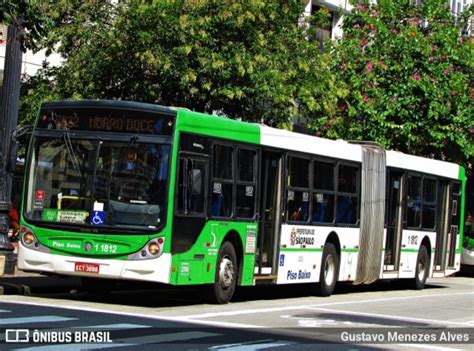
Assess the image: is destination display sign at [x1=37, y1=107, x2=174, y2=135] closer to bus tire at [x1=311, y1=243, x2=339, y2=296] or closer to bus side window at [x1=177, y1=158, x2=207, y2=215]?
bus side window at [x1=177, y1=158, x2=207, y2=215]

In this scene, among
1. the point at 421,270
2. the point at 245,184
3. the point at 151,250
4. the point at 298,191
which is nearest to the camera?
the point at 151,250

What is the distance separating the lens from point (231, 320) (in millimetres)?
15000

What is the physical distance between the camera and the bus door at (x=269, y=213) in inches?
752

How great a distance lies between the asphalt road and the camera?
12180 mm

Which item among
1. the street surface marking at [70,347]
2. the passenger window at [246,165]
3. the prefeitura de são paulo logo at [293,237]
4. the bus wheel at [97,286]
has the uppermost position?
the passenger window at [246,165]

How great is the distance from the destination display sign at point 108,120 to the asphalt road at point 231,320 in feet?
8.65

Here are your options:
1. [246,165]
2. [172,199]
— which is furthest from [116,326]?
[246,165]

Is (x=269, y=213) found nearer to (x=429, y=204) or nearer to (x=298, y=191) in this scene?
(x=298, y=191)

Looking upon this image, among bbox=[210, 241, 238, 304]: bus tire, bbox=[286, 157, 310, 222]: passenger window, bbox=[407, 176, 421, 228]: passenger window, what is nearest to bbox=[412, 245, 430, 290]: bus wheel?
bbox=[407, 176, 421, 228]: passenger window

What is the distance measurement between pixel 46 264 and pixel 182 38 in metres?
8.31

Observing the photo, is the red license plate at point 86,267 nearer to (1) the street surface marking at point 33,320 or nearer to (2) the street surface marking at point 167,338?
(1) the street surface marking at point 33,320

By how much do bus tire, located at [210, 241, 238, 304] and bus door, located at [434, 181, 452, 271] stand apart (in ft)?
33.7

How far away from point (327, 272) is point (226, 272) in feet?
14.6

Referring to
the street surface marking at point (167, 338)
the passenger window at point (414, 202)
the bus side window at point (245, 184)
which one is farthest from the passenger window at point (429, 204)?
the street surface marking at point (167, 338)
